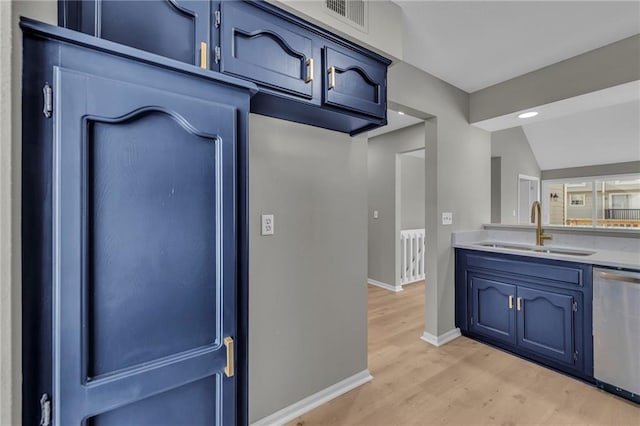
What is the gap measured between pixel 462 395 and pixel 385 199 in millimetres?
2950

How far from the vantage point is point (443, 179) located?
273 centimetres

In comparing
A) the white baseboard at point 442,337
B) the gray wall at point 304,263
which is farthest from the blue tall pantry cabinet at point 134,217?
the white baseboard at point 442,337

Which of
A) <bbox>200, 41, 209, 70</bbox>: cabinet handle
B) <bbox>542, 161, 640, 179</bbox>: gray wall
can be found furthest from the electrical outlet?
<bbox>542, 161, 640, 179</bbox>: gray wall

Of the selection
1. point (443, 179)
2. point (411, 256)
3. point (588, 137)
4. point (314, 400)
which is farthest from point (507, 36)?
point (588, 137)

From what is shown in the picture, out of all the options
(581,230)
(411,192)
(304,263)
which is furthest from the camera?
(411,192)

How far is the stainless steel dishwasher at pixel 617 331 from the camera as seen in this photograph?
184 centimetres

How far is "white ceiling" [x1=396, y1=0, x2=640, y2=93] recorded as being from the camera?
1799mm

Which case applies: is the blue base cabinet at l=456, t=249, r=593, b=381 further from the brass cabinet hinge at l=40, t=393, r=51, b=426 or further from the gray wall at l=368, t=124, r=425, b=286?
the brass cabinet hinge at l=40, t=393, r=51, b=426

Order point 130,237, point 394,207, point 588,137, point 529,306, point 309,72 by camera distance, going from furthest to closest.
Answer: point 588,137 < point 394,207 < point 529,306 < point 309,72 < point 130,237

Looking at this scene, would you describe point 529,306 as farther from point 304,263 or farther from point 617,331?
point 304,263

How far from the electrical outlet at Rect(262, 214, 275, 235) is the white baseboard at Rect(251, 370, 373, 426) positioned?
107 centimetres

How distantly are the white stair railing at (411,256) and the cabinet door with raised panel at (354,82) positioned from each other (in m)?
3.24

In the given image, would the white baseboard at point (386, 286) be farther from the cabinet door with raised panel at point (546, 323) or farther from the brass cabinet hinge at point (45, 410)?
the brass cabinet hinge at point (45, 410)

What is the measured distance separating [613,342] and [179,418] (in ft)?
8.74
